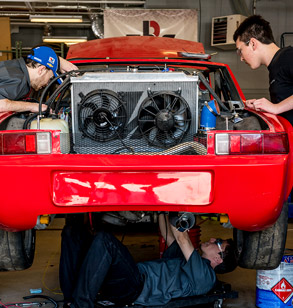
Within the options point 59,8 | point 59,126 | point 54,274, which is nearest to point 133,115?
point 59,126

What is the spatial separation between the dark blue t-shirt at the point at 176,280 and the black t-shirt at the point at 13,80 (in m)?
1.25

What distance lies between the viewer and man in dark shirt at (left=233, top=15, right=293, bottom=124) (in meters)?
2.82

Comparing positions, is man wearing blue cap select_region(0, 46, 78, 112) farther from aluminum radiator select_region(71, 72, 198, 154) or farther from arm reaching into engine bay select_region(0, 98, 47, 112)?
aluminum radiator select_region(71, 72, 198, 154)

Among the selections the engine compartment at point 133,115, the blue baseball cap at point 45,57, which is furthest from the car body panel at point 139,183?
the blue baseball cap at point 45,57

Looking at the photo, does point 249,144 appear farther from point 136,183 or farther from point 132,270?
point 132,270

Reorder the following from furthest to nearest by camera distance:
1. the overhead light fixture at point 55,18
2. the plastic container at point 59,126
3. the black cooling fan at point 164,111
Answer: the overhead light fixture at point 55,18 < the black cooling fan at point 164,111 < the plastic container at point 59,126

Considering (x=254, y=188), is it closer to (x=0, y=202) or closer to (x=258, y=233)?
(x=258, y=233)

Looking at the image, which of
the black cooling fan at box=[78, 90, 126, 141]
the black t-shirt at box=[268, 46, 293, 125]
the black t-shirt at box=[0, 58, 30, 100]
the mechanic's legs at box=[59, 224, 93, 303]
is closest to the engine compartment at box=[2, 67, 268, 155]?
the black cooling fan at box=[78, 90, 126, 141]

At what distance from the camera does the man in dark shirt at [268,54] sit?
2.82 metres

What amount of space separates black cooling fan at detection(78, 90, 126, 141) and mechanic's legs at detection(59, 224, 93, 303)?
0.74 metres

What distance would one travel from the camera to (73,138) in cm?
255

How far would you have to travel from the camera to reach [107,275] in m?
2.60

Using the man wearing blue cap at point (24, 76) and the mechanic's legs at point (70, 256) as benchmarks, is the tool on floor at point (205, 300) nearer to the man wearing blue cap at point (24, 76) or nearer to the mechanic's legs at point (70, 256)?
the mechanic's legs at point (70, 256)

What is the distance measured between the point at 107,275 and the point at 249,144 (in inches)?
43.8
